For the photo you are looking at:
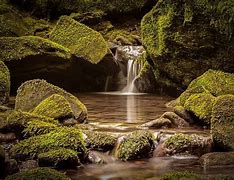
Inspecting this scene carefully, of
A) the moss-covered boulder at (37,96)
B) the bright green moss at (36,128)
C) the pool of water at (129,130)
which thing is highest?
the moss-covered boulder at (37,96)

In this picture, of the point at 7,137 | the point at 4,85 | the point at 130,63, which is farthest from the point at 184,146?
the point at 130,63

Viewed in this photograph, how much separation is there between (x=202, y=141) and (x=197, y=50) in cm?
563

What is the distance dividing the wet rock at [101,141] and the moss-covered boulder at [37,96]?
5.67 feet

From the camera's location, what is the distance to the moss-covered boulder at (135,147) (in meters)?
6.46

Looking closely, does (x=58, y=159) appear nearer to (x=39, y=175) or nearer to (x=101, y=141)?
(x=101, y=141)

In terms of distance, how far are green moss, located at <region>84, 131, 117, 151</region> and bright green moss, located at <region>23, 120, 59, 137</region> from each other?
24.8 inches

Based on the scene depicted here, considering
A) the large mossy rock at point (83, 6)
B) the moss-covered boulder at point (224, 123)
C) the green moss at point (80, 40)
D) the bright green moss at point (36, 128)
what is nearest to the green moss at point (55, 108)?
the bright green moss at point (36, 128)


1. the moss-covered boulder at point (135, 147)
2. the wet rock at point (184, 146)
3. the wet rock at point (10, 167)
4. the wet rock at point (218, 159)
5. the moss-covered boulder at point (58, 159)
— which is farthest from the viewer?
the wet rock at point (184, 146)

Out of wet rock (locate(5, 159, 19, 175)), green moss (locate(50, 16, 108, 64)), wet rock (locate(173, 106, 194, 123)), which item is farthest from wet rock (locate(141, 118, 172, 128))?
green moss (locate(50, 16, 108, 64))

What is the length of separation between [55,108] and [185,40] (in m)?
5.37

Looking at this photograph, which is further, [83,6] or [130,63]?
[83,6]

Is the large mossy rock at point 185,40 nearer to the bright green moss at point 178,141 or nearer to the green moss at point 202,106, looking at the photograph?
the green moss at point 202,106

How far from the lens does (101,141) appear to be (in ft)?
22.5

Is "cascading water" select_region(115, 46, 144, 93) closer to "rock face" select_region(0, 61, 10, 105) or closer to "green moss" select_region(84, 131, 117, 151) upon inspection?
"rock face" select_region(0, 61, 10, 105)
